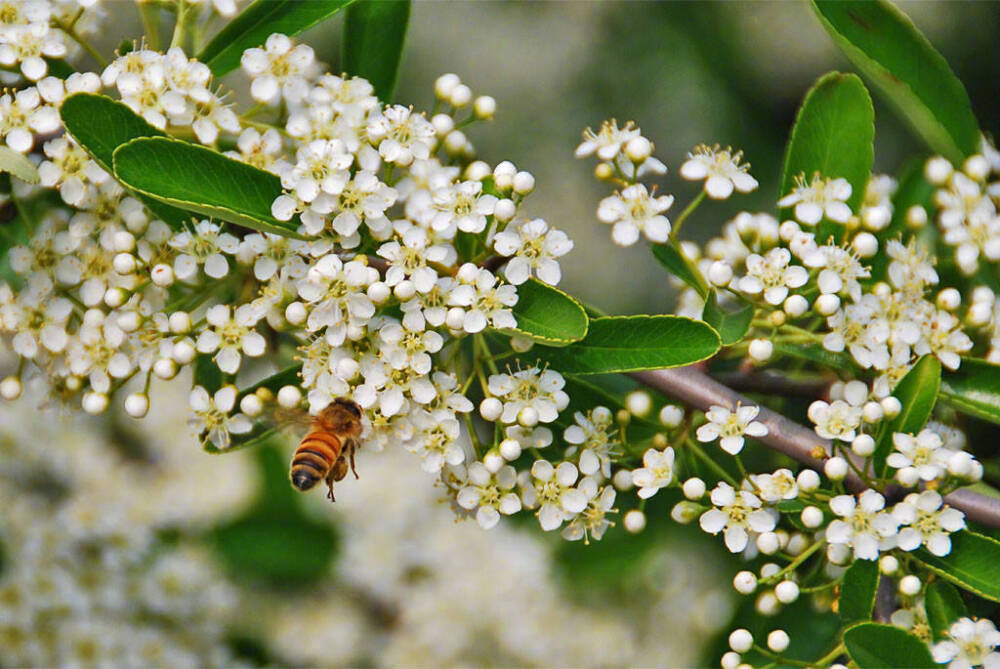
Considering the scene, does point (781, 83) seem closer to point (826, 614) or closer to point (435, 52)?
point (435, 52)

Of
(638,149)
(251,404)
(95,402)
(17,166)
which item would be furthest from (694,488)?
(17,166)

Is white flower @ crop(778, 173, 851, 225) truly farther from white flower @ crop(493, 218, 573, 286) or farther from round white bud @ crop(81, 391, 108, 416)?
round white bud @ crop(81, 391, 108, 416)

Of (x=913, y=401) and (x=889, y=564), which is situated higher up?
(x=913, y=401)

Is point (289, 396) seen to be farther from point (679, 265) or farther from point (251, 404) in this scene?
point (679, 265)

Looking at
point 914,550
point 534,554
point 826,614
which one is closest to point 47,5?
point 914,550

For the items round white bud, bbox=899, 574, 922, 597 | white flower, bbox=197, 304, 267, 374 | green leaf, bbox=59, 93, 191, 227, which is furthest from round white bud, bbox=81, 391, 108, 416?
round white bud, bbox=899, 574, 922, 597

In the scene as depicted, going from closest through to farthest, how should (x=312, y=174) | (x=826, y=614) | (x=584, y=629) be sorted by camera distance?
(x=312, y=174)
(x=826, y=614)
(x=584, y=629)
